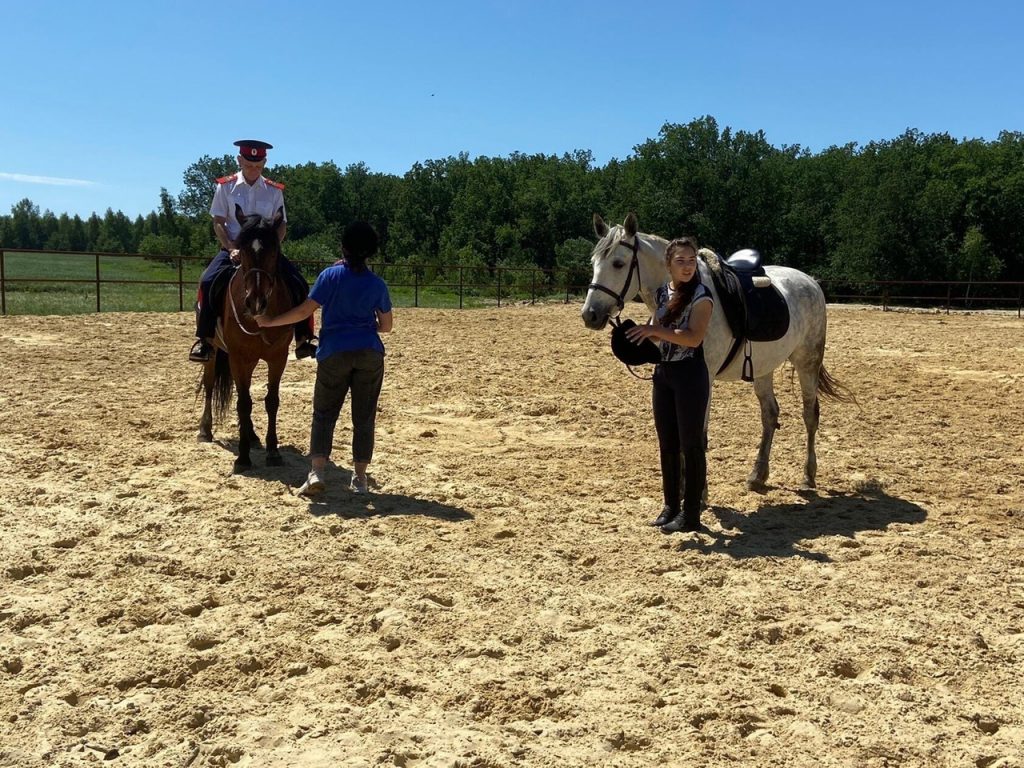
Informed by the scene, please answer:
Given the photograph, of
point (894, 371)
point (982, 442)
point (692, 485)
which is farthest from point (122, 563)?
point (894, 371)

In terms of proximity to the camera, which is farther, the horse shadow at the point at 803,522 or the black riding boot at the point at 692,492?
the black riding boot at the point at 692,492

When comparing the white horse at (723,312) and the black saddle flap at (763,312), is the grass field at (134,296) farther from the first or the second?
the black saddle flap at (763,312)

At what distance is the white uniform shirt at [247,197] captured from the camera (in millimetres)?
6434

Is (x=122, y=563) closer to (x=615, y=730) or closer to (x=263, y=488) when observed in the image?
(x=263, y=488)

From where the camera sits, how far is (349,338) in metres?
5.18

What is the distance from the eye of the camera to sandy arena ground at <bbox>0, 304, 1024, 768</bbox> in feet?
9.12

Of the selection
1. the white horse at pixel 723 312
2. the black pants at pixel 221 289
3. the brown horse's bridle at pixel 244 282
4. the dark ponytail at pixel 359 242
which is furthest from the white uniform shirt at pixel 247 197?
the white horse at pixel 723 312

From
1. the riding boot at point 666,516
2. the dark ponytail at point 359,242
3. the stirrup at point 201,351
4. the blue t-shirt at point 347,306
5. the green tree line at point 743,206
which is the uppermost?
the green tree line at point 743,206

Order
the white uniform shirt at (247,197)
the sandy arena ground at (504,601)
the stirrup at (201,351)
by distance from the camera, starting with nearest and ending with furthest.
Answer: the sandy arena ground at (504,601), the white uniform shirt at (247,197), the stirrup at (201,351)

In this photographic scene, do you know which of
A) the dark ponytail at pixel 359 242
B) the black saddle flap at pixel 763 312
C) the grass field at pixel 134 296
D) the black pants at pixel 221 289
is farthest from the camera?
the grass field at pixel 134 296

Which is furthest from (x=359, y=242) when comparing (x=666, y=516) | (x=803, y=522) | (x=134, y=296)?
(x=134, y=296)

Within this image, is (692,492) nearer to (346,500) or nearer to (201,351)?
(346,500)

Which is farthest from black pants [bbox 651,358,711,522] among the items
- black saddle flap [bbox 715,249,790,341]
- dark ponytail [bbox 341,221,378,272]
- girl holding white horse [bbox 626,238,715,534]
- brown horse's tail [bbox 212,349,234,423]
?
brown horse's tail [bbox 212,349,234,423]

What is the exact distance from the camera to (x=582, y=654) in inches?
131
